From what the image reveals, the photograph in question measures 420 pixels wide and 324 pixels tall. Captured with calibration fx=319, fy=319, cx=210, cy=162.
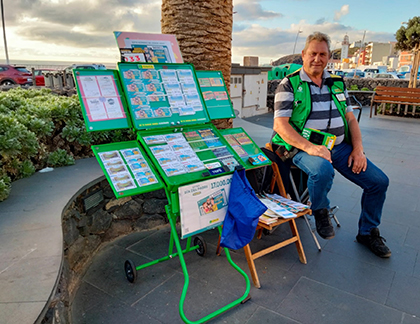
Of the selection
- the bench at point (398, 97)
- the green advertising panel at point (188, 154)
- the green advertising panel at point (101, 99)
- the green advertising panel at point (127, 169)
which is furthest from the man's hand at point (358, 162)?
the bench at point (398, 97)

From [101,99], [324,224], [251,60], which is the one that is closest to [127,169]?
[101,99]

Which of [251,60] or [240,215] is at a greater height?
[251,60]

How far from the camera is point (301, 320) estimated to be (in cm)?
224

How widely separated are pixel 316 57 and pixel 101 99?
6.43 feet

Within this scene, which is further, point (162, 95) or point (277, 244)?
point (277, 244)

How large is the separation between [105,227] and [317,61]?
102 inches

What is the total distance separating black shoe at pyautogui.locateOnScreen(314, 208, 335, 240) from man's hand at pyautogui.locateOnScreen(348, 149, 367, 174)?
19.2 inches

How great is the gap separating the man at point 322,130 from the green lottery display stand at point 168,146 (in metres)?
0.39

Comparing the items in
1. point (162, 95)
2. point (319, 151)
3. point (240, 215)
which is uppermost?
point (162, 95)

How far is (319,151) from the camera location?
286 centimetres

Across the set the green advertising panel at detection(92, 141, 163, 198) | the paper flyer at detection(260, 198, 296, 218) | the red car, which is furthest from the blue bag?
the red car

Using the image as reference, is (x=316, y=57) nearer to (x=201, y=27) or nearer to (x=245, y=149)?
(x=245, y=149)

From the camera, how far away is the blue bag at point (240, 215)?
7.48 feet

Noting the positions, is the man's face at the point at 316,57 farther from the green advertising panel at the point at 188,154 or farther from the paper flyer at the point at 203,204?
the paper flyer at the point at 203,204
